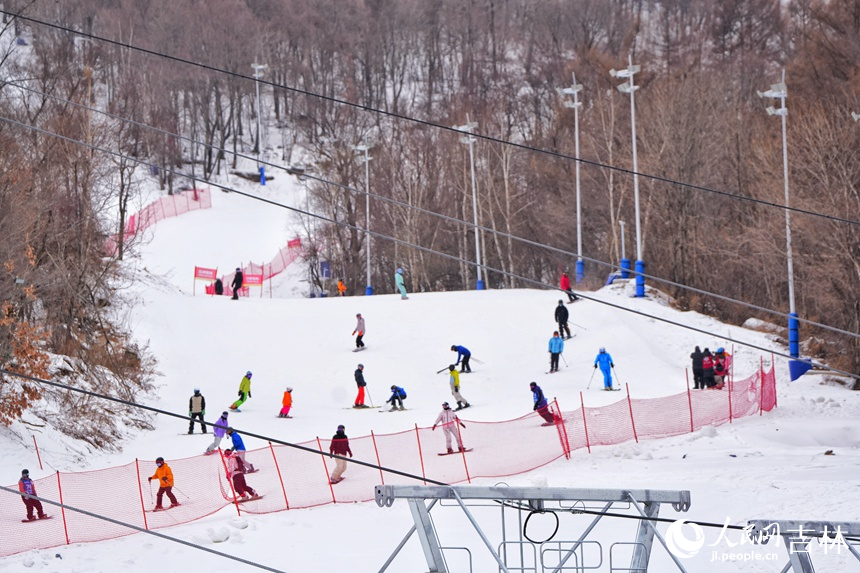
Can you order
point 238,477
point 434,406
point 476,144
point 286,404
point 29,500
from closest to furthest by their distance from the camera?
point 29,500 → point 238,477 → point 286,404 → point 434,406 → point 476,144

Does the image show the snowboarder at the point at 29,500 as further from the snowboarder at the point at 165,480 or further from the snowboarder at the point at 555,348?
the snowboarder at the point at 555,348

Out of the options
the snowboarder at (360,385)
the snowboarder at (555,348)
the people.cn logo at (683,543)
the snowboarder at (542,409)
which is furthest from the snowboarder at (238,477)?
the snowboarder at (555,348)

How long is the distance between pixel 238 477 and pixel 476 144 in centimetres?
4376

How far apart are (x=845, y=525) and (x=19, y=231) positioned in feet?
80.3

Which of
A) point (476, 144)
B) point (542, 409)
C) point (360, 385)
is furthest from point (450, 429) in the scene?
point (476, 144)

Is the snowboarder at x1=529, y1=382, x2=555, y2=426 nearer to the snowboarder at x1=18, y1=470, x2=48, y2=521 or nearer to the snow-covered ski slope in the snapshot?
the snow-covered ski slope

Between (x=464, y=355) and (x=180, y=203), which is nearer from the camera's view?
(x=464, y=355)

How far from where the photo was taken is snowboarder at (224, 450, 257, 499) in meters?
20.3

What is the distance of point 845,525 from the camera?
945 cm

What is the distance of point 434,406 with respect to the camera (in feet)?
98.8

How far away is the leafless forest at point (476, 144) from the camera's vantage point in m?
35.3

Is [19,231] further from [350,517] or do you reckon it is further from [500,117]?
[500,117]

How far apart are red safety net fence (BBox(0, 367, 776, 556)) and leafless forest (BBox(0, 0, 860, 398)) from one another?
368cm

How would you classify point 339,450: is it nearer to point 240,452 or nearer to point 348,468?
point 348,468
